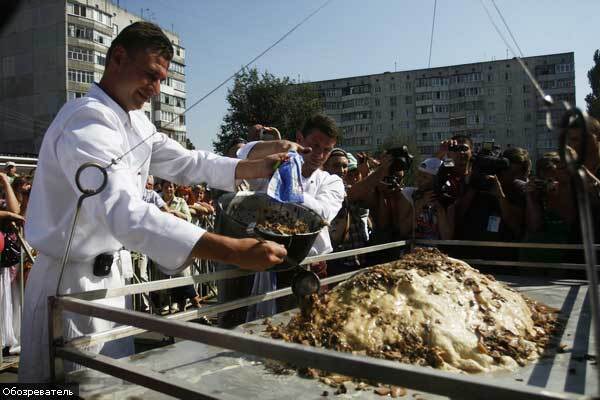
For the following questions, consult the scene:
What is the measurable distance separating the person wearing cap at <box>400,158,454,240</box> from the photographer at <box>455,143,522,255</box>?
5.7 inches

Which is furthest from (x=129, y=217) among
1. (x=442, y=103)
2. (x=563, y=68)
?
(x=563, y=68)

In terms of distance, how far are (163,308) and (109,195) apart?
21.2 feet

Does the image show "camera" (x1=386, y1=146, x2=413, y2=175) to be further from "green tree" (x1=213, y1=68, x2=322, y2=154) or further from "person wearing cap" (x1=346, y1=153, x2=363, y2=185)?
"green tree" (x1=213, y1=68, x2=322, y2=154)

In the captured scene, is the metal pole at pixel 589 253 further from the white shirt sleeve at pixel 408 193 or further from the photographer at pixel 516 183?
the photographer at pixel 516 183

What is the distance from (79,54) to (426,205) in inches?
1895

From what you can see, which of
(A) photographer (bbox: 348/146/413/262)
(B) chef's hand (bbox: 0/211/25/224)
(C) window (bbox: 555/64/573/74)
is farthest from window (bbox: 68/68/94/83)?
(C) window (bbox: 555/64/573/74)

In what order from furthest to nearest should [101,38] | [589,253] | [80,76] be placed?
1. [101,38]
2. [80,76]
3. [589,253]

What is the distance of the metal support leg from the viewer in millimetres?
1804

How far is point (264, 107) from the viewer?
3275 centimetres

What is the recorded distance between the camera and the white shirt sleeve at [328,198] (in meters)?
3.57

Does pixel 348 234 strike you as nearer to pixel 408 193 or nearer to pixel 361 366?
pixel 408 193

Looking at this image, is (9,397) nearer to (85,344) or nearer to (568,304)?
(85,344)

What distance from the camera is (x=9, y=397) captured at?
1568 mm

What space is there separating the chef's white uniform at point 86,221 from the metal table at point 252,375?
0.24 m
